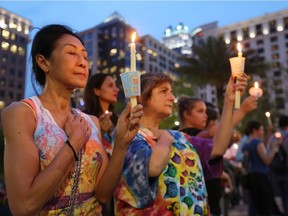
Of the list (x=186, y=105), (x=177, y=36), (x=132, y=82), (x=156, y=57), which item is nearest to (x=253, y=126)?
(x=186, y=105)

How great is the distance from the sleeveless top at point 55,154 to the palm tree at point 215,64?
2029 cm

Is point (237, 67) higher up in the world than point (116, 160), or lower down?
higher up

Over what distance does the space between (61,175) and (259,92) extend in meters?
2.27

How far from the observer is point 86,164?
66.5 inches

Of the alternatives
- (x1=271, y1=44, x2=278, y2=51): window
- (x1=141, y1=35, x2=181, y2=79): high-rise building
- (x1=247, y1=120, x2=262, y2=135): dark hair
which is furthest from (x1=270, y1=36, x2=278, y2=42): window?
(x1=247, y1=120, x2=262, y2=135): dark hair

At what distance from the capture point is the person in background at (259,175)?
5.98m

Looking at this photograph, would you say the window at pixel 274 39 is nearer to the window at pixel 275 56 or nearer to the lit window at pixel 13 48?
the window at pixel 275 56

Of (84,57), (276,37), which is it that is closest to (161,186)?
(84,57)

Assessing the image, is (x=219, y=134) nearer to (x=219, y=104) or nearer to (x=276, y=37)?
(x=219, y=104)

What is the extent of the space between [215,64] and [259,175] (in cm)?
1657

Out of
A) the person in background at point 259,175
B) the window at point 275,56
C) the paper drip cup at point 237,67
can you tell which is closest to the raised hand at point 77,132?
the paper drip cup at point 237,67

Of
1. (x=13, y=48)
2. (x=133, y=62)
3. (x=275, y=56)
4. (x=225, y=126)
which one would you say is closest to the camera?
(x=133, y=62)

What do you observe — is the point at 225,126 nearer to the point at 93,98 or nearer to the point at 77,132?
the point at 77,132

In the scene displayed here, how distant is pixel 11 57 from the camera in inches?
130
